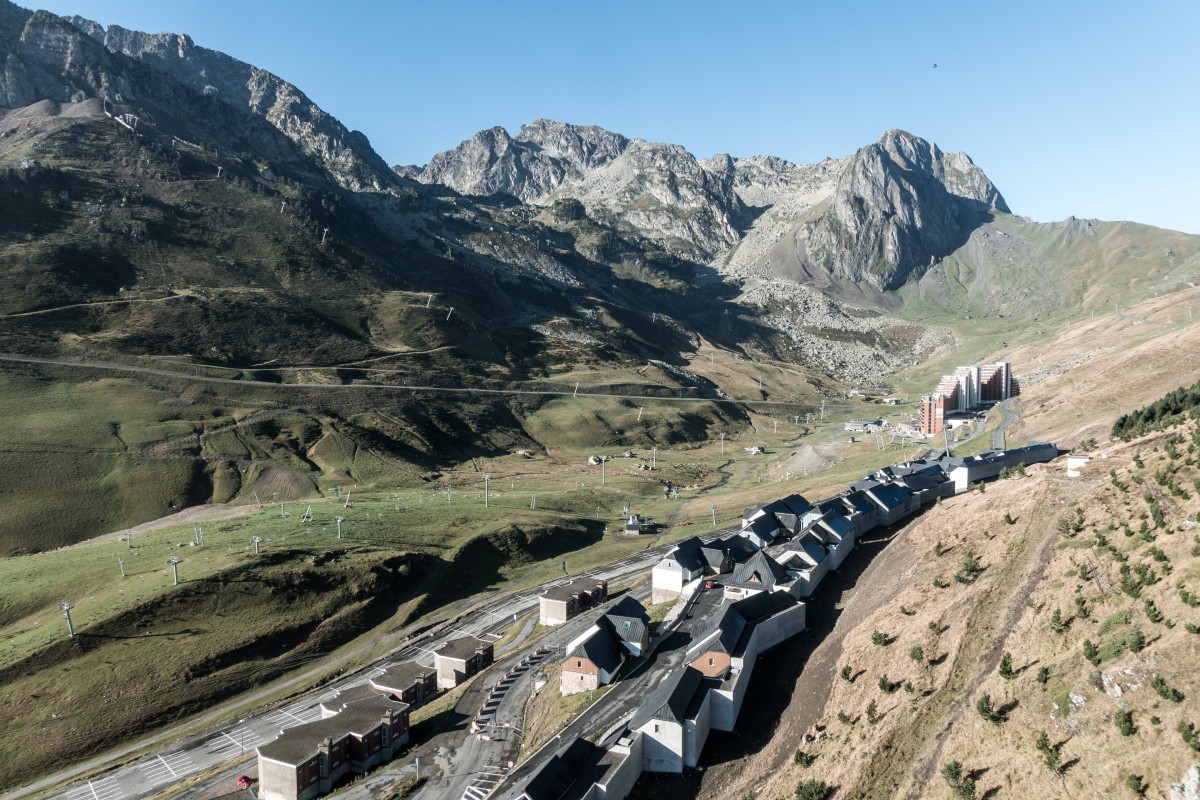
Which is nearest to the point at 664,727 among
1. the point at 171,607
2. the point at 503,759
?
the point at 503,759

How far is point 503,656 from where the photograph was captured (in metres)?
68.3

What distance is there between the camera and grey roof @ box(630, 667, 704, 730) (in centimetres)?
4138

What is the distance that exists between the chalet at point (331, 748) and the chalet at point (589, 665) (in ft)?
41.6

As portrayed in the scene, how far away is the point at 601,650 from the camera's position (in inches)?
2201

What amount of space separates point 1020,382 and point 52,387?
734 ft

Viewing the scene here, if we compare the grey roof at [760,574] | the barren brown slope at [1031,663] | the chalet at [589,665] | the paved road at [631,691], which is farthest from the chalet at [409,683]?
the barren brown slope at [1031,663]

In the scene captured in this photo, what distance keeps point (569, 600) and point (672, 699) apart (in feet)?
113

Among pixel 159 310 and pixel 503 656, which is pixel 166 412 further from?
pixel 503 656

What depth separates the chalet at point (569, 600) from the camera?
7494 cm

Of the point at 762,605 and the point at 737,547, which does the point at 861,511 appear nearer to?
the point at 737,547

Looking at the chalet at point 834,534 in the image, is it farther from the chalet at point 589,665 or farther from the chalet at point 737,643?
the chalet at point 589,665

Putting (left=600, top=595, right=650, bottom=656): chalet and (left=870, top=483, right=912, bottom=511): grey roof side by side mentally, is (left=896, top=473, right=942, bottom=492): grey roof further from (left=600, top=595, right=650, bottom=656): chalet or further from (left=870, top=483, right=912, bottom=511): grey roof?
(left=600, top=595, right=650, bottom=656): chalet

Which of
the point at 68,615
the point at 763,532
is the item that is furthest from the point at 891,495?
the point at 68,615

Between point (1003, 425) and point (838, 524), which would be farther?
point (1003, 425)
